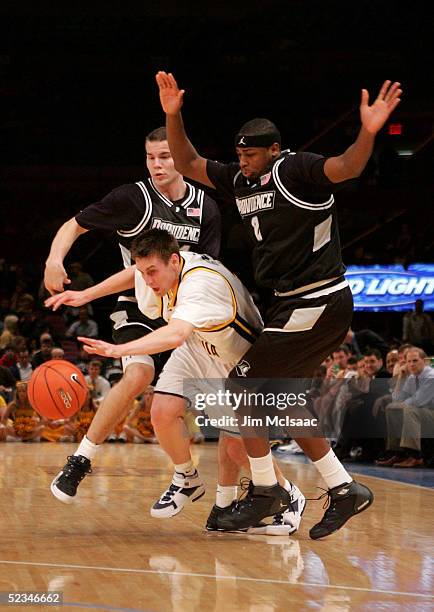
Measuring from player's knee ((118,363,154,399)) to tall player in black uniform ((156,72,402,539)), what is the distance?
0.83 m

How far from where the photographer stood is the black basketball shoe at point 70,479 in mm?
5242

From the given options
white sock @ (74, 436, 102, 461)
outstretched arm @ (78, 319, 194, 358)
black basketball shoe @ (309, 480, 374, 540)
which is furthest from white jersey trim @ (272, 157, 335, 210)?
white sock @ (74, 436, 102, 461)

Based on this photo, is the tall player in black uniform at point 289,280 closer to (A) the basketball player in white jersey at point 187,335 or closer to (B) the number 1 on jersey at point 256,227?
(B) the number 1 on jersey at point 256,227

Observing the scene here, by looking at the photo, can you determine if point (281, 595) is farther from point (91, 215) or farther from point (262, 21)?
point (262, 21)

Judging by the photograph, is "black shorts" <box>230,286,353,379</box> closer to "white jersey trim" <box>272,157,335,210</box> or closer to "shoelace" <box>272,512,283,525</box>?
"white jersey trim" <box>272,157,335,210</box>

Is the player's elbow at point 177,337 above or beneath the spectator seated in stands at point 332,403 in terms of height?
above

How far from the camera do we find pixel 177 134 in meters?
5.10

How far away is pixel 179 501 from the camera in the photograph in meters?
5.39

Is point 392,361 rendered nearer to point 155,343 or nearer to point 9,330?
point 155,343

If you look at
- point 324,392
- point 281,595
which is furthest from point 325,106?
point 281,595

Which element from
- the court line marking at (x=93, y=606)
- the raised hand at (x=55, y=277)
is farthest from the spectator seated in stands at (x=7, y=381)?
the court line marking at (x=93, y=606)

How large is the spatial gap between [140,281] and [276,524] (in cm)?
148

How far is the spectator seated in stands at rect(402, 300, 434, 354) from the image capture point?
15938 millimetres

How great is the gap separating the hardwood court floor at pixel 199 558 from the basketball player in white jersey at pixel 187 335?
0.22 metres
